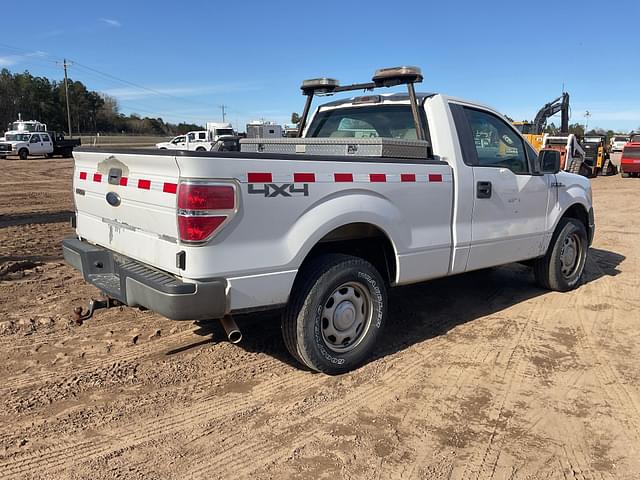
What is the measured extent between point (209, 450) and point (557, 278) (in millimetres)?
4622

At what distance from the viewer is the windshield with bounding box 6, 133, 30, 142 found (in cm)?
3549

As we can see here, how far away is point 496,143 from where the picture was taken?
16.7 feet

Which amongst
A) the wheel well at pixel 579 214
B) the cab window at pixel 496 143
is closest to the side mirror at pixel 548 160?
the cab window at pixel 496 143

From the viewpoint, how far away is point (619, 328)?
506 cm

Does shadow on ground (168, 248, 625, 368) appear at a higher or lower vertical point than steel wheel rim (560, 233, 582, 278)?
lower

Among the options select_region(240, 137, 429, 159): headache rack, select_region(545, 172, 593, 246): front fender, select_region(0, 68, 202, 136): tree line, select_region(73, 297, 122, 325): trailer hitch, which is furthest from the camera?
select_region(0, 68, 202, 136): tree line

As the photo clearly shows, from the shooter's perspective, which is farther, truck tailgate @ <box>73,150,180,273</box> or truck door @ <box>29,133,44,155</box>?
truck door @ <box>29,133,44,155</box>

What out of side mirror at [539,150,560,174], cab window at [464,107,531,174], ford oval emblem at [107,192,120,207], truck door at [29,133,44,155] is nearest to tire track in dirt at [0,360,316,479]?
ford oval emblem at [107,192,120,207]

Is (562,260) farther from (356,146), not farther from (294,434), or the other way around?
(294,434)

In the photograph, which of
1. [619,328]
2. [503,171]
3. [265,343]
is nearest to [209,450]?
[265,343]

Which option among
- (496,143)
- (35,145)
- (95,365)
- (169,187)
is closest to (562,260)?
(496,143)

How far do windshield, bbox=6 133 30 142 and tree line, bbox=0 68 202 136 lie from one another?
47.7 m

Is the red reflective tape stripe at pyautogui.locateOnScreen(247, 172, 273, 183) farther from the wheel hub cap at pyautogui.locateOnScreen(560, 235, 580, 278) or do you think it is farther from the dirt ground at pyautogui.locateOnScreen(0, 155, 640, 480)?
the wheel hub cap at pyautogui.locateOnScreen(560, 235, 580, 278)

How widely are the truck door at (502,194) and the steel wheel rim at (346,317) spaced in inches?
49.6
